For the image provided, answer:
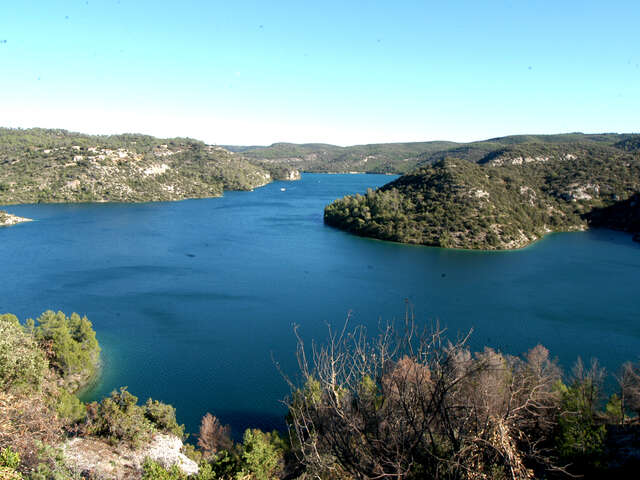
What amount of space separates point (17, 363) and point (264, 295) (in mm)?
19969

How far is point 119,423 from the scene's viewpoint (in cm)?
1268

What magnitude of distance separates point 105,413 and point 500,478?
42.2 ft

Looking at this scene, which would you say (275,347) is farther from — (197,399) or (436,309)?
(436,309)

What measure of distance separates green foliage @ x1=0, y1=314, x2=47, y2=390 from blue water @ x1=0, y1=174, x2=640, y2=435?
18.3 ft

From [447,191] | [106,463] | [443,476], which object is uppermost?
[447,191]

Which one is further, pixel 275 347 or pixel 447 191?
pixel 447 191

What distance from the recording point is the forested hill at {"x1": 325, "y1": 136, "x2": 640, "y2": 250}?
165ft

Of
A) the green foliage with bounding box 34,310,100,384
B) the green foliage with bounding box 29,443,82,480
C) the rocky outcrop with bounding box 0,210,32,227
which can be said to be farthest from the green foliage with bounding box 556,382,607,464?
the rocky outcrop with bounding box 0,210,32,227

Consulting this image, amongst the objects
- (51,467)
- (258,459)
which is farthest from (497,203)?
(51,467)

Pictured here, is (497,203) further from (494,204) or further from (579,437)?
(579,437)

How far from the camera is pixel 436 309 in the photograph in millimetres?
29469

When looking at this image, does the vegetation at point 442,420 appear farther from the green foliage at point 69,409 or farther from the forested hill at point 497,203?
the forested hill at point 497,203

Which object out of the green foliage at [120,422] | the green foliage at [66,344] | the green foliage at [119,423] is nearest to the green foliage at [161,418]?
the green foliage at [120,422]

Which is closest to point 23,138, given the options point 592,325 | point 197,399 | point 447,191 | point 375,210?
point 375,210
